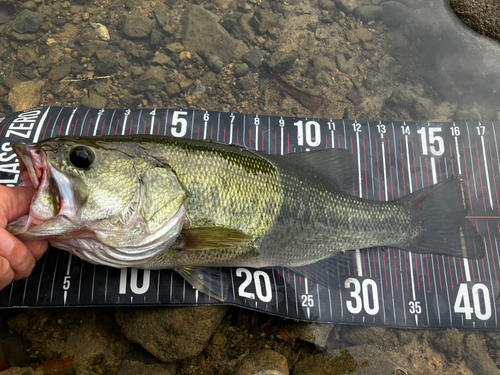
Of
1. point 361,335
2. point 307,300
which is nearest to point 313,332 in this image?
point 307,300

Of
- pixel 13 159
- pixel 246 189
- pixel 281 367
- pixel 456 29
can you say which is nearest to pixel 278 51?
pixel 456 29

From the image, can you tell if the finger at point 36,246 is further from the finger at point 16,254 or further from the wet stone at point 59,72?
the wet stone at point 59,72

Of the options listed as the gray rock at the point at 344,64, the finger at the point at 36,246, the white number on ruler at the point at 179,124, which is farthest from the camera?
the gray rock at the point at 344,64

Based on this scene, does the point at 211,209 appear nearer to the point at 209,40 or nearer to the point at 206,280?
the point at 206,280

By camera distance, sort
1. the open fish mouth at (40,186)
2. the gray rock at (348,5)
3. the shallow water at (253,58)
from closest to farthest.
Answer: the open fish mouth at (40,186) → the shallow water at (253,58) → the gray rock at (348,5)

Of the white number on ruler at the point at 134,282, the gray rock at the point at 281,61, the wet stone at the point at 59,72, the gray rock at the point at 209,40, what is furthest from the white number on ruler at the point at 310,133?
the wet stone at the point at 59,72

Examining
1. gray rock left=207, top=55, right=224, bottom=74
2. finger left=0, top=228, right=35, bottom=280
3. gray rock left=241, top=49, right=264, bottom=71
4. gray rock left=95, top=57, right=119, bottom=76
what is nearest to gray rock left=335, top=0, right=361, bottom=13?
gray rock left=241, top=49, right=264, bottom=71

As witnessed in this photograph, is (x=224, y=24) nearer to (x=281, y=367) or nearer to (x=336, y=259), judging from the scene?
(x=336, y=259)
